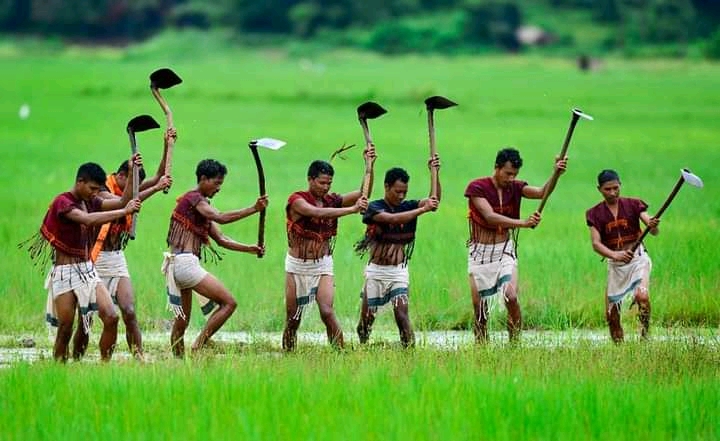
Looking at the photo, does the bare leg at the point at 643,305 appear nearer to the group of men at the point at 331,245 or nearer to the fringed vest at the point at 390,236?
the group of men at the point at 331,245

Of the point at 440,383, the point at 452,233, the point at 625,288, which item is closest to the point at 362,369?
the point at 440,383

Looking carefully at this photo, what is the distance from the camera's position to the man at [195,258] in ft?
36.0

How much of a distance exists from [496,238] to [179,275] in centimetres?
236

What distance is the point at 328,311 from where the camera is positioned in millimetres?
11070

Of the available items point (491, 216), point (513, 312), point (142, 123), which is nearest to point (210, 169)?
point (142, 123)

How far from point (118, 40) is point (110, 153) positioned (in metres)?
54.5

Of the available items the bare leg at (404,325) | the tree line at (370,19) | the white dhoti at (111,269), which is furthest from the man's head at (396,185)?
the tree line at (370,19)

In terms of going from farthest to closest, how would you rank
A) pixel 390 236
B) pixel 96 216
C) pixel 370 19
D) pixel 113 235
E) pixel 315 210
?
pixel 370 19 < pixel 390 236 < pixel 315 210 < pixel 113 235 < pixel 96 216

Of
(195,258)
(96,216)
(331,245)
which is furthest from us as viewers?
(331,245)

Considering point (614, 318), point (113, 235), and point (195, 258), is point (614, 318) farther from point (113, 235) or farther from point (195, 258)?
point (113, 235)

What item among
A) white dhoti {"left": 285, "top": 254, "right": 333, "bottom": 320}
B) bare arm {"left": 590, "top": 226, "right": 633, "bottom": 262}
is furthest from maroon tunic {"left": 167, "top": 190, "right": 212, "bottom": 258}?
bare arm {"left": 590, "top": 226, "right": 633, "bottom": 262}

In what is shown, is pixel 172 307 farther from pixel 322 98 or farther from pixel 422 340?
pixel 322 98

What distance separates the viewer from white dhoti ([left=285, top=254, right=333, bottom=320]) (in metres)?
11.3

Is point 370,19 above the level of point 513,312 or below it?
above
